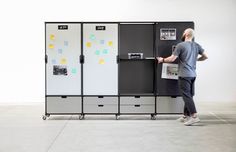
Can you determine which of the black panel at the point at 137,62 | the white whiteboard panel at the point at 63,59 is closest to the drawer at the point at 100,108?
the white whiteboard panel at the point at 63,59

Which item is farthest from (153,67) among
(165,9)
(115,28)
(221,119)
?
(165,9)

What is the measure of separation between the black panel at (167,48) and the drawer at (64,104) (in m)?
1.49

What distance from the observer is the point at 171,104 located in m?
7.25

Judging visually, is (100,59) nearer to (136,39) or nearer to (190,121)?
(136,39)

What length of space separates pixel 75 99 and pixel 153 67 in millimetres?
1595

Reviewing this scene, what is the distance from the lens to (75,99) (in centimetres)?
725

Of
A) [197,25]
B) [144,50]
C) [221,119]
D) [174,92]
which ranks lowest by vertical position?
[221,119]

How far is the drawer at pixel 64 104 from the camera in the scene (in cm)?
725

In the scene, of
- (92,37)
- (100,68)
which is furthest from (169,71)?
(92,37)

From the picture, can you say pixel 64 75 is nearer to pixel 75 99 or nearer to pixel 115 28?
pixel 75 99

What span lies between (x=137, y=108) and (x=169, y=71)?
2.91ft

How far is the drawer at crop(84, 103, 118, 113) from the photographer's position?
7270 mm

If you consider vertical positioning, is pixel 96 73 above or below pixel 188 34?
A: below

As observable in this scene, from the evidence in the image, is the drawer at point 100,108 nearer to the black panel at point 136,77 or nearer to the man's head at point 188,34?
the black panel at point 136,77
